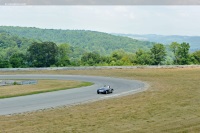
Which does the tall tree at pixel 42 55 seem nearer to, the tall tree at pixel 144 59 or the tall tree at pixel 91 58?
the tall tree at pixel 91 58

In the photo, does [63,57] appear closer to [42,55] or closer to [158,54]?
[42,55]

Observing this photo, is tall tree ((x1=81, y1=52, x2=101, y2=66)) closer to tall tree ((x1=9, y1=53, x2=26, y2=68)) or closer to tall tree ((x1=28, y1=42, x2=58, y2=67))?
tall tree ((x1=28, y1=42, x2=58, y2=67))

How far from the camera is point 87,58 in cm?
11012

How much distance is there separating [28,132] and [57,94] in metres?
18.7

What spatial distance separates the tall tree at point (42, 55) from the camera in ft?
313

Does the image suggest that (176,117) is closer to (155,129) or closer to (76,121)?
(155,129)

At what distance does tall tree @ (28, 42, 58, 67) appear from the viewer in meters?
95.2

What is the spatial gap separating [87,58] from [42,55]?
19329mm

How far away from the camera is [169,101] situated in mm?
31391

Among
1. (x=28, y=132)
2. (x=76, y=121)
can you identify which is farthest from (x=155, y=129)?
(x=28, y=132)

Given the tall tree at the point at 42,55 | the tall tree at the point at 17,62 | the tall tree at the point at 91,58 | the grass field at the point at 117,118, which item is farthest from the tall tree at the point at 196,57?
the grass field at the point at 117,118

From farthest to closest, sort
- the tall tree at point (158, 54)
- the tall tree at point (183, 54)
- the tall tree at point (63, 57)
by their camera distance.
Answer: the tall tree at point (183, 54) < the tall tree at point (158, 54) < the tall tree at point (63, 57)

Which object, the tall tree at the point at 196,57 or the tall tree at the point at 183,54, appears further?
the tall tree at the point at 196,57

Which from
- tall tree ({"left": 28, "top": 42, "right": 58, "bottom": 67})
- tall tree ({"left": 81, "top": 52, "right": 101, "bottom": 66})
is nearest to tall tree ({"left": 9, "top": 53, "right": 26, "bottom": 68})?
tall tree ({"left": 28, "top": 42, "right": 58, "bottom": 67})
